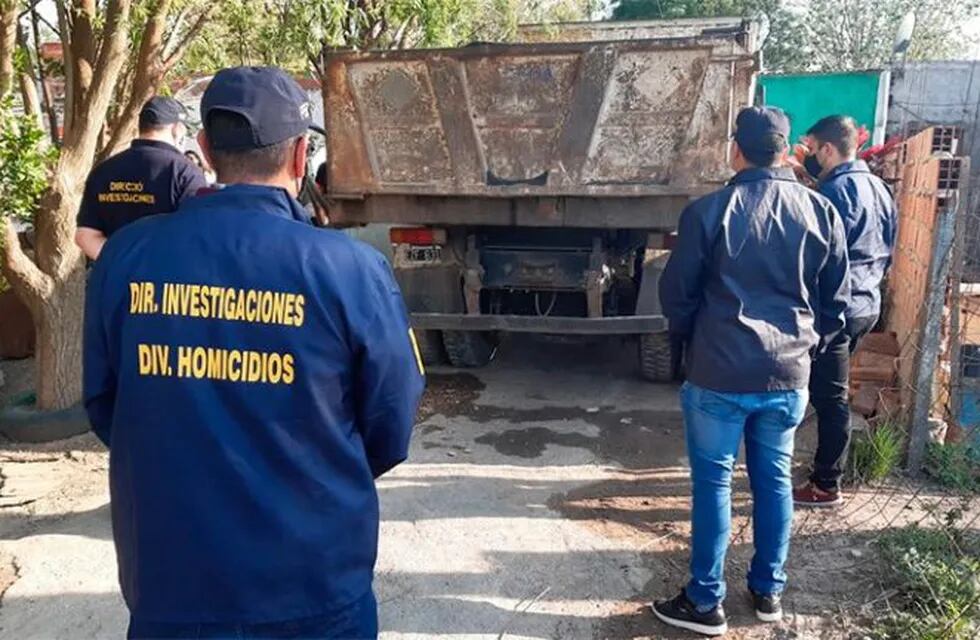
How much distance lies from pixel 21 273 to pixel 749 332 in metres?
4.33

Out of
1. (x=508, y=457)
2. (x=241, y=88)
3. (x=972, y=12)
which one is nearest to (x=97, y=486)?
(x=508, y=457)

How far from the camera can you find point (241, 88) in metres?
1.58

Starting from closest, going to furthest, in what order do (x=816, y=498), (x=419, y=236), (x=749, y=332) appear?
(x=749, y=332) < (x=816, y=498) < (x=419, y=236)

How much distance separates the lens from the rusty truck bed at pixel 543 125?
15.2 ft

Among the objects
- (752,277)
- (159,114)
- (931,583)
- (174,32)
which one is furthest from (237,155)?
(174,32)

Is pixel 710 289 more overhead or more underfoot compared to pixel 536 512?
more overhead

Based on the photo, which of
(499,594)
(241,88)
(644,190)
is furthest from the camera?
(644,190)

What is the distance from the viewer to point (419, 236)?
5.52 metres

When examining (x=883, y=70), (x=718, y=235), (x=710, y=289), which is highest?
(x=883, y=70)

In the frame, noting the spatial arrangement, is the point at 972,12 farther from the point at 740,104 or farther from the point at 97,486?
the point at 97,486

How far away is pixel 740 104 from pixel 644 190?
2.45ft

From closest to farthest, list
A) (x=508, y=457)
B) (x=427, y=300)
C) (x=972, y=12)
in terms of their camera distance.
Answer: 1. (x=508, y=457)
2. (x=427, y=300)
3. (x=972, y=12)

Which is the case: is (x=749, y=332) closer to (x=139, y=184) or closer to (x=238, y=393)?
(x=238, y=393)

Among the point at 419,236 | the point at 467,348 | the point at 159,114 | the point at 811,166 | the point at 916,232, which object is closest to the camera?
the point at 159,114
